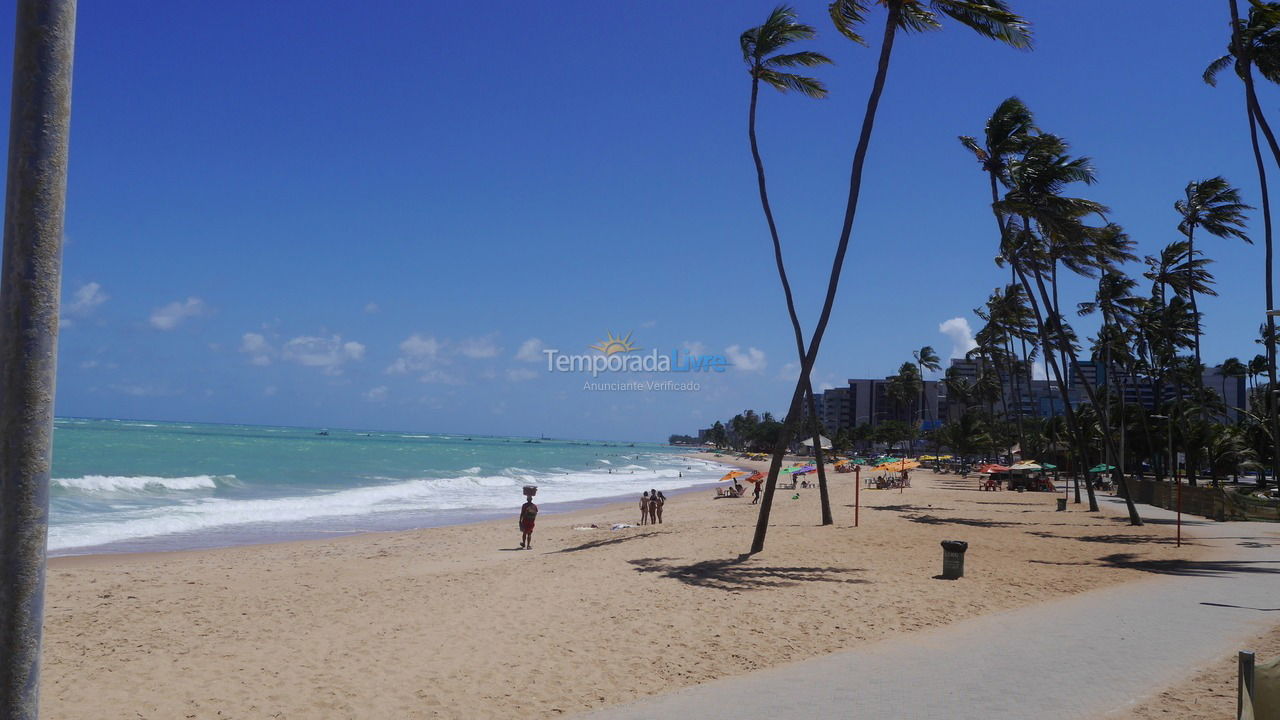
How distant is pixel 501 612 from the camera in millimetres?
9742

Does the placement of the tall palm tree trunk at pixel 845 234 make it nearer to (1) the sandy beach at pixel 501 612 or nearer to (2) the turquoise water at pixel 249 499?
(1) the sandy beach at pixel 501 612

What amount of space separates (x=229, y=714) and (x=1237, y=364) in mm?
82967

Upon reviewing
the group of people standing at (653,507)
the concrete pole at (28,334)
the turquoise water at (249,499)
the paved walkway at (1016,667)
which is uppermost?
the concrete pole at (28,334)

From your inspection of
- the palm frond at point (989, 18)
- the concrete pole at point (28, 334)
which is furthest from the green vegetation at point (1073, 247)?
the concrete pole at point (28, 334)

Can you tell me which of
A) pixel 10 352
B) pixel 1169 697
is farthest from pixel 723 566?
pixel 10 352

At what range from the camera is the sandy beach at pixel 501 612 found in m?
6.93

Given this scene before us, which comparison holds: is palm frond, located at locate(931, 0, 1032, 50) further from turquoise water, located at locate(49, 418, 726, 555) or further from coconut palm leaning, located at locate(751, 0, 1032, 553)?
turquoise water, located at locate(49, 418, 726, 555)

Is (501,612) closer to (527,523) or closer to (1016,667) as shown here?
(1016,667)

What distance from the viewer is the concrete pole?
2295 millimetres

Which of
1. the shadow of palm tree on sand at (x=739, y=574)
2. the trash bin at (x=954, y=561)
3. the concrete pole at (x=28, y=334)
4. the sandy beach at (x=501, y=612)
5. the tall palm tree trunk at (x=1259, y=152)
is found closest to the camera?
the concrete pole at (x=28, y=334)

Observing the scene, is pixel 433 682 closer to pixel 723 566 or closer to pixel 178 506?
pixel 723 566

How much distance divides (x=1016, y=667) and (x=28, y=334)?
7397mm

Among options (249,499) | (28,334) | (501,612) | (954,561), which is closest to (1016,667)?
(954,561)

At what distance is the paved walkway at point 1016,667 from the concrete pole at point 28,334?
453 cm
